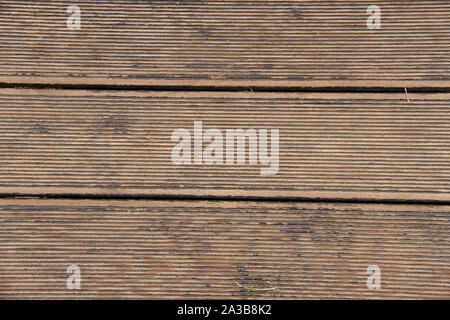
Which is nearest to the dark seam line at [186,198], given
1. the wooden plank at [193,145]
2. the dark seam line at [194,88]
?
the wooden plank at [193,145]

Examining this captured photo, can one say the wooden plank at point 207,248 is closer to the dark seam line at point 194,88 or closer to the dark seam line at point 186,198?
the dark seam line at point 186,198

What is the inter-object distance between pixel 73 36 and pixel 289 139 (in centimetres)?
63

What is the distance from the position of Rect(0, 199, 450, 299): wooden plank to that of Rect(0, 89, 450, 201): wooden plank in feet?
0.16

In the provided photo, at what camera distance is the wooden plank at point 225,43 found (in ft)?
2.48

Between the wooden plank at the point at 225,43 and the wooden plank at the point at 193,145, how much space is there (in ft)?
0.20

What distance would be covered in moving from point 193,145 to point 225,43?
0.28 metres

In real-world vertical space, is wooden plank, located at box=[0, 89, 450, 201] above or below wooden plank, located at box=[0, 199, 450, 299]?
above

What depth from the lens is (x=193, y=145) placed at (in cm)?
75

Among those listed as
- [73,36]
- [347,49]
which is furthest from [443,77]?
[73,36]

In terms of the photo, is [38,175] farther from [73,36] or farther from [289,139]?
[289,139]

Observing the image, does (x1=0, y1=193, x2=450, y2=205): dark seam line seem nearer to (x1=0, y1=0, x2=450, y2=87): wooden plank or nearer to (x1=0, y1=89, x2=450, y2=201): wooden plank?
(x1=0, y1=89, x2=450, y2=201): wooden plank

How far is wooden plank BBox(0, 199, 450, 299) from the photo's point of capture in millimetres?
743

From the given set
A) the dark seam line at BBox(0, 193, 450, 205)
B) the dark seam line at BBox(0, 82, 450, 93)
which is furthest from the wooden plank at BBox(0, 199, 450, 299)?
the dark seam line at BBox(0, 82, 450, 93)

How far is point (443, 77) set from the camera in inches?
29.4
